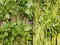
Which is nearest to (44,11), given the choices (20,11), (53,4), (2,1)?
(53,4)

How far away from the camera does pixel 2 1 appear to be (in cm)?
202

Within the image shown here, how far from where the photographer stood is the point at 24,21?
2.10m

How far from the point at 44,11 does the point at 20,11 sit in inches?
10.0

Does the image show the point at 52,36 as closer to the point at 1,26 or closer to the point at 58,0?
the point at 58,0

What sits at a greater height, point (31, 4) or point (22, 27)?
point (31, 4)

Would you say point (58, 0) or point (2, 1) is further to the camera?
point (58, 0)

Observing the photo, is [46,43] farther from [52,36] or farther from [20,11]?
[20,11]

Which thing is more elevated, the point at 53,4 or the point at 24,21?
the point at 53,4

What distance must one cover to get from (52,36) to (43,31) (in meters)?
0.11

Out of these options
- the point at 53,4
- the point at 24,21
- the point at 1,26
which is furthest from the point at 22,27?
the point at 53,4

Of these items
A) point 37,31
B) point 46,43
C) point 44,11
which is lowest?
point 46,43

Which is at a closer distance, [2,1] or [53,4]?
[2,1]

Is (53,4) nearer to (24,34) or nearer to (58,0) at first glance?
(58,0)

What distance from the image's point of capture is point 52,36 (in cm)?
216
